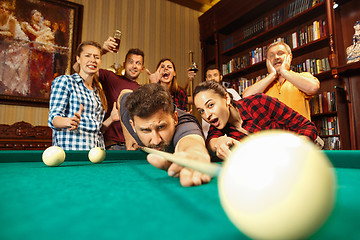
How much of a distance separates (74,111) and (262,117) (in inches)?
64.8

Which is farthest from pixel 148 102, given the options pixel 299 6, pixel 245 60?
pixel 245 60

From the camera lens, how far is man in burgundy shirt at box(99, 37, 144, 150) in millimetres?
2668

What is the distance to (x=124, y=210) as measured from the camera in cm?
52

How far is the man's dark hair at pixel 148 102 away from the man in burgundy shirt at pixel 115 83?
1147 millimetres

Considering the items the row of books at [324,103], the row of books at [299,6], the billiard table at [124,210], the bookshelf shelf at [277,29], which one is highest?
the row of books at [299,6]

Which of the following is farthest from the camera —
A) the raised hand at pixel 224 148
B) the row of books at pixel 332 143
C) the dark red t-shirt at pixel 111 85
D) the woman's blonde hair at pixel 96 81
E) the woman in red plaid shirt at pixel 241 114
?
the row of books at pixel 332 143

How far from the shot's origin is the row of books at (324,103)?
130 inches

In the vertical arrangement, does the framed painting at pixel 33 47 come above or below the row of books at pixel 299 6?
below

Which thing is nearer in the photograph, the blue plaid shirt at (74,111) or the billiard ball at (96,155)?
the billiard ball at (96,155)

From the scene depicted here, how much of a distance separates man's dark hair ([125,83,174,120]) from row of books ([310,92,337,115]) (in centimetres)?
269

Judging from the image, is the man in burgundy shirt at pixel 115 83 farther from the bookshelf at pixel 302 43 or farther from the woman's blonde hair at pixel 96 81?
the bookshelf at pixel 302 43

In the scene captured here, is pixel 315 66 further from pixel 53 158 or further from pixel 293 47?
pixel 53 158

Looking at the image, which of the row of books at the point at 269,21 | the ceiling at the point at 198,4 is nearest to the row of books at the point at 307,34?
the row of books at the point at 269,21

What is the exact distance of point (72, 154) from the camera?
1607 mm
